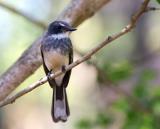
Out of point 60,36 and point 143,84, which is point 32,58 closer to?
point 60,36

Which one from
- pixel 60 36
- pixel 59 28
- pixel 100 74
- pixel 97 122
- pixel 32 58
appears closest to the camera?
pixel 32 58

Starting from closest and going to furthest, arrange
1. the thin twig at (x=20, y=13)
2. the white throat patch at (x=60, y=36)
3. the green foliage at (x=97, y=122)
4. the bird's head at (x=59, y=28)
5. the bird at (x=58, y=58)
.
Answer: the bird's head at (x=59, y=28)
the bird at (x=58, y=58)
the white throat patch at (x=60, y=36)
the thin twig at (x=20, y=13)
the green foliage at (x=97, y=122)

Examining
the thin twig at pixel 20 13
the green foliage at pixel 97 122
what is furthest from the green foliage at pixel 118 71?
the thin twig at pixel 20 13

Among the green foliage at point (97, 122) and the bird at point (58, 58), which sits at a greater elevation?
the bird at point (58, 58)

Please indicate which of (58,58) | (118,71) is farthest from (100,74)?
(58,58)

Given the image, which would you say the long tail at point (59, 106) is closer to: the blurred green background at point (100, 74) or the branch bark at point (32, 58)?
the branch bark at point (32, 58)

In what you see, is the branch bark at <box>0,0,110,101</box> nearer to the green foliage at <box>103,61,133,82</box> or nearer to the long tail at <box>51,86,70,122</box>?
the long tail at <box>51,86,70,122</box>
